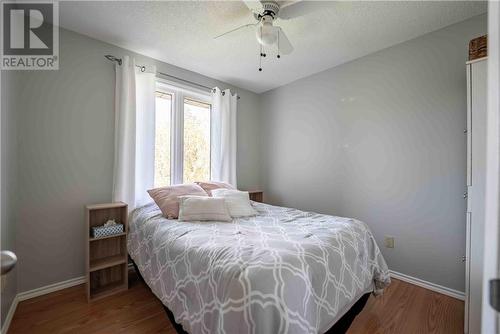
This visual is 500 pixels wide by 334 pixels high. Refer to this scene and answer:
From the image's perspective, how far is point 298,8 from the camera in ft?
5.31

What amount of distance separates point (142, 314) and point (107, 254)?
0.81 m

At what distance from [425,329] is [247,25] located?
9.27ft

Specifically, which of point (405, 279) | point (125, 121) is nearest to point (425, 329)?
point (405, 279)

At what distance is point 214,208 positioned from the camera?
2.19m

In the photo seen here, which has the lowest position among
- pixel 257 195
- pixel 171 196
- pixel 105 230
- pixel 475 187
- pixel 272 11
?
pixel 105 230

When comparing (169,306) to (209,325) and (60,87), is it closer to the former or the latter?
(209,325)

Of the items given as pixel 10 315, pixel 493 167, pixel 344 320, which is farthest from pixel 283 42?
pixel 10 315

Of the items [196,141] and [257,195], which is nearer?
[196,141]

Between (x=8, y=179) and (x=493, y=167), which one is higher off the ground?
(x=493, y=167)

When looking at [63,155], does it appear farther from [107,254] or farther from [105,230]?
[107,254]

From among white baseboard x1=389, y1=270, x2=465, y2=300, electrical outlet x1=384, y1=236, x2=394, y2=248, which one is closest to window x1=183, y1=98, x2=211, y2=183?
electrical outlet x1=384, y1=236, x2=394, y2=248

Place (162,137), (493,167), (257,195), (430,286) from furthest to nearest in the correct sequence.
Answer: (257,195), (162,137), (430,286), (493,167)

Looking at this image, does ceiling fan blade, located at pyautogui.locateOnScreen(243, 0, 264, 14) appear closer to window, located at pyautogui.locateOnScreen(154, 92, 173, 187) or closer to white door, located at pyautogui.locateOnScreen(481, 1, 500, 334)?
white door, located at pyautogui.locateOnScreen(481, 1, 500, 334)

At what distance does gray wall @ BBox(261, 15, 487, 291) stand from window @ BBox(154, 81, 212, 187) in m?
1.42
